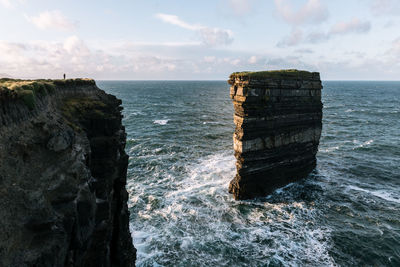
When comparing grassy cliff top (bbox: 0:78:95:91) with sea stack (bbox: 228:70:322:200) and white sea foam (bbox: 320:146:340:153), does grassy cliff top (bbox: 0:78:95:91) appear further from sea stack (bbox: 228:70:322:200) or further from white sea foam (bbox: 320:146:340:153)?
white sea foam (bbox: 320:146:340:153)

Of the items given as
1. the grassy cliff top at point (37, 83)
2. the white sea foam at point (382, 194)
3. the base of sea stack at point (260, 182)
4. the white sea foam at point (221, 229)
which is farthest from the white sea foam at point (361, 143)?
the grassy cliff top at point (37, 83)

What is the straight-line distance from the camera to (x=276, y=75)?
3192 centimetres

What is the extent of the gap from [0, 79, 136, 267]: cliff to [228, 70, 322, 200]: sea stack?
18.6 meters

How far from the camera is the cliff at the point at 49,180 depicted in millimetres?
8211

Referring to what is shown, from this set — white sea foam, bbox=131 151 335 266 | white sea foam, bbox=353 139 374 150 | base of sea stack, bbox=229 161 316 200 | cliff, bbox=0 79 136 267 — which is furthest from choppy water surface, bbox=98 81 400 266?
cliff, bbox=0 79 136 267

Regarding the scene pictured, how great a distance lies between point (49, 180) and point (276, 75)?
28889 millimetres

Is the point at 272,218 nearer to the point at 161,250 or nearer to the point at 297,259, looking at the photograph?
the point at 297,259

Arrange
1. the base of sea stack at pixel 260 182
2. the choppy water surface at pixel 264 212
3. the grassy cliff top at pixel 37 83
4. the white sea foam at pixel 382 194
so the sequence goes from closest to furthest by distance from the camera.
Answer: the grassy cliff top at pixel 37 83, the choppy water surface at pixel 264 212, the white sea foam at pixel 382 194, the base of sea stack at pixel 260 182

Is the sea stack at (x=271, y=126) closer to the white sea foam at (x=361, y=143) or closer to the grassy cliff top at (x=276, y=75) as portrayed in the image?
the grassy cliff top at (x=276, y=75)

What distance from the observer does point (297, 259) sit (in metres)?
22.0

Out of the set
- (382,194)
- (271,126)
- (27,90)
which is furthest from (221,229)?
(382,194)

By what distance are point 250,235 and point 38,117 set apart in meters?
21.9

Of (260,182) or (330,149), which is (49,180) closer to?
(260,182)

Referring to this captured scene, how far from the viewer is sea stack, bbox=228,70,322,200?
30.5 metres
